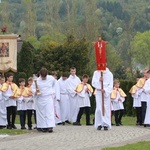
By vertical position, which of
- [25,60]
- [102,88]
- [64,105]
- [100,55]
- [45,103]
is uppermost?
[25,60]

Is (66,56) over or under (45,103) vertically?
over

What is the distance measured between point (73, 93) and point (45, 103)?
5.37 m

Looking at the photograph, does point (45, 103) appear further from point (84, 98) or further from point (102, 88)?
point (84, 98)

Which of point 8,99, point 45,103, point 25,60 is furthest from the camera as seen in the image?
point 25,60

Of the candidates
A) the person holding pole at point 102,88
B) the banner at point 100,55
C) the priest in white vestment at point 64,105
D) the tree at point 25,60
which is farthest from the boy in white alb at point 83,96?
the tree at point 25,60

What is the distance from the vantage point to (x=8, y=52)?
2638cm

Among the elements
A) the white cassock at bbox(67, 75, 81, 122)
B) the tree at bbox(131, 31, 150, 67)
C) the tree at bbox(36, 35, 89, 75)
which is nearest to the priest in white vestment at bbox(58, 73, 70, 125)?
the white cassock at bbox(67, 75, 81, 122)

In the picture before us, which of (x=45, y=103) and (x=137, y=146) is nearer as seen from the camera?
(x=137, y=146)

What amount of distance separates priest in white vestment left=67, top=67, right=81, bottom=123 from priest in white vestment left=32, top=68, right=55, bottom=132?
15.9 ft

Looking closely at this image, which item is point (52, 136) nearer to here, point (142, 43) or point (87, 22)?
point (87, 22)

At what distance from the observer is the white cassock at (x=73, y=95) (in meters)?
25.9

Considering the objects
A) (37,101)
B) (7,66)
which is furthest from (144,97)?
(7,66)

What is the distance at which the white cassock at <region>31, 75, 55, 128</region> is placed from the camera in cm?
2064

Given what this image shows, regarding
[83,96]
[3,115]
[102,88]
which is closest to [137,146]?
[102,88]
